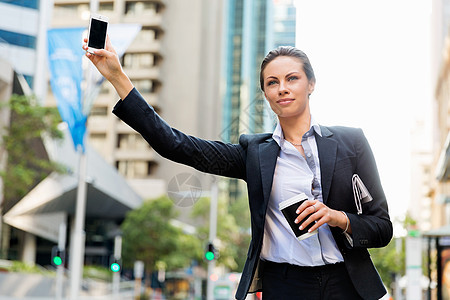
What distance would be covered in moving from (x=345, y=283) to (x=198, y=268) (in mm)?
49245

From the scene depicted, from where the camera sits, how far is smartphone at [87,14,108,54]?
1865mm

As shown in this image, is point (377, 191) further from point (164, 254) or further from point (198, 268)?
point (198, 268)

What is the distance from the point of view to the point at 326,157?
1895 mm

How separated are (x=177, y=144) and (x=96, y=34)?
1.27ft

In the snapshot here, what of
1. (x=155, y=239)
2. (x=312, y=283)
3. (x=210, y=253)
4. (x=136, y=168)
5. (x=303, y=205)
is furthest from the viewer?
(x=136, y=168)

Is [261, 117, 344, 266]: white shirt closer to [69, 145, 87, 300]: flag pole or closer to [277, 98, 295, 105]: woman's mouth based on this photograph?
[277, 98, 295, 105]: woman's mouth

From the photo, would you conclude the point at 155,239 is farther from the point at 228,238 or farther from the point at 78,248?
the point at 78,248

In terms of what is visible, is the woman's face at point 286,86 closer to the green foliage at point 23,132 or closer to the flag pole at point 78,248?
the flag pole at point 78,248

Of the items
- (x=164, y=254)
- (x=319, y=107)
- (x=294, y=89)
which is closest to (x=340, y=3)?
(x=319, y=107)

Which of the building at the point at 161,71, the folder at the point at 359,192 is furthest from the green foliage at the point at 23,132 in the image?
the building at the point at 161,71

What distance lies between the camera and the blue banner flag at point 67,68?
13234 millimetres

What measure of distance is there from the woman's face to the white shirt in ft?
0.33

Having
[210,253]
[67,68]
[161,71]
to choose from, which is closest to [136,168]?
[161,71]

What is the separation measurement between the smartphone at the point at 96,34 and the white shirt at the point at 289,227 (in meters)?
0.62
